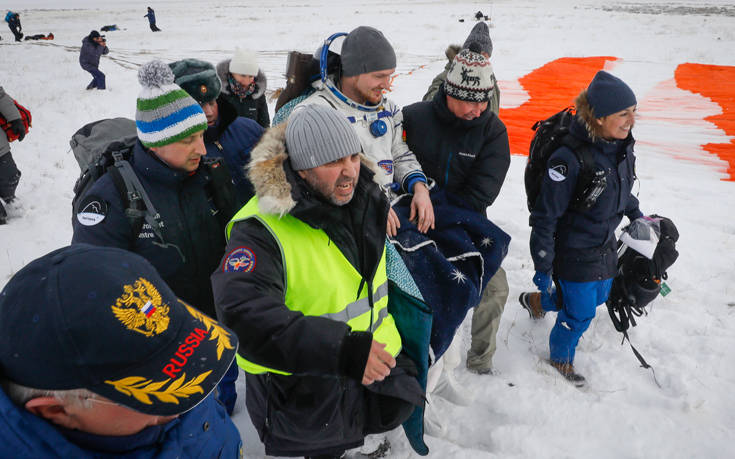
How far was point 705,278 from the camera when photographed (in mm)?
4492

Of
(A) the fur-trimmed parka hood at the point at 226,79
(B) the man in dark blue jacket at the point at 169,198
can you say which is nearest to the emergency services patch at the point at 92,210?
(B) the man in dark blue jacket at the point at 169,198

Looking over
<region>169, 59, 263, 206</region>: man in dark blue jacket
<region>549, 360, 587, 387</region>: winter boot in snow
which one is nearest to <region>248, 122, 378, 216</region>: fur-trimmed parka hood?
<region>169, 59, 263, 206</region>: man in dark blue jacket

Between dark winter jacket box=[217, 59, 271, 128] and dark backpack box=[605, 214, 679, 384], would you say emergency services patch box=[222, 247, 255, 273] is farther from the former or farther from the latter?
dark winter jacket box=[217, 59, 271, 128]

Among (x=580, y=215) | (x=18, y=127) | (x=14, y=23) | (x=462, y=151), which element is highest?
(x=462, y=151)

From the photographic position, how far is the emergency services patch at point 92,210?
2051 mm

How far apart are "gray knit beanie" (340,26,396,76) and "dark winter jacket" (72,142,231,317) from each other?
1.14 metres

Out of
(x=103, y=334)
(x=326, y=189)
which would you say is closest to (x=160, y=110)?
(x=326, y=189)

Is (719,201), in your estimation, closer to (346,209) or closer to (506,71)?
(346,209)

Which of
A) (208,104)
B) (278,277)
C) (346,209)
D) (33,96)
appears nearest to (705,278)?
(346,209)

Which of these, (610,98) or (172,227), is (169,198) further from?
(610,98)

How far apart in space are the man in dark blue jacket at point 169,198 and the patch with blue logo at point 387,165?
982mm

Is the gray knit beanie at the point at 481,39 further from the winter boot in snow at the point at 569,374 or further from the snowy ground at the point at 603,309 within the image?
the winter boot in snow at the point at 569,374

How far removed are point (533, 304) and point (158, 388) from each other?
12.3ft

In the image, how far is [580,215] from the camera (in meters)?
3.18
